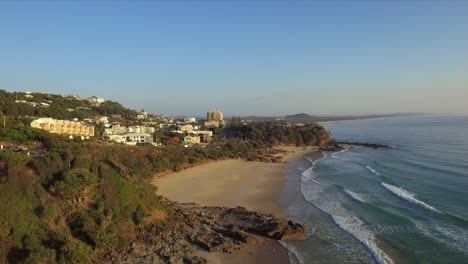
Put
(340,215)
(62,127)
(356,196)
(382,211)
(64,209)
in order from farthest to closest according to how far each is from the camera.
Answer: (62,127), (356,196), (382,211), (340,215), (64,209)

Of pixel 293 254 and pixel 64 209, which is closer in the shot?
pixel 64 209

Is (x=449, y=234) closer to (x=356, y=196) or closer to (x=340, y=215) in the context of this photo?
(x=340, y=215)

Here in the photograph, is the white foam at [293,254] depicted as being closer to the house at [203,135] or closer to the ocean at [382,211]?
the ocean at [382,211]

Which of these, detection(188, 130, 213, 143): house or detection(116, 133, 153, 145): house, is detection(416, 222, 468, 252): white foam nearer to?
detection(116, 133, 153, 145): house

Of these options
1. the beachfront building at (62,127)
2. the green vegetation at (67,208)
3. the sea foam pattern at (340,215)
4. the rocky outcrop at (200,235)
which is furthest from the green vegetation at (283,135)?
the green vegetation at (67,208)

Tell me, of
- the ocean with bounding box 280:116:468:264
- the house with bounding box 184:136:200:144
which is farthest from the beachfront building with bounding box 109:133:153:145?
the ocean with bounding box 280:116:468:264

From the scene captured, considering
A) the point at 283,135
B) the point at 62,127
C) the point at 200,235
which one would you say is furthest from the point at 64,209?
the point at 283,135
